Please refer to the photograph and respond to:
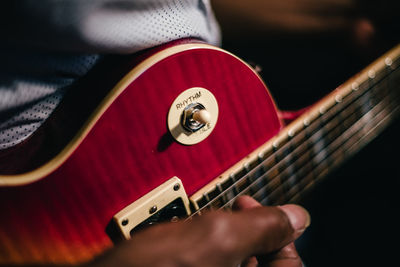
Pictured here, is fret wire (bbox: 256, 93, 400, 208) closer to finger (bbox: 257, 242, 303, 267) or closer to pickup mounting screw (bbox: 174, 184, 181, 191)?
finger (bbox: 257, 242, 303, 267)

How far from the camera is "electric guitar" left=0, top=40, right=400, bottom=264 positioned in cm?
38

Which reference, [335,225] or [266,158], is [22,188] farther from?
[335,225]

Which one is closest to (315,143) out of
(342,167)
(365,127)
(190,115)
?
(365,127)

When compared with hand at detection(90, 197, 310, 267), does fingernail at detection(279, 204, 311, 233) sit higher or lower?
lower

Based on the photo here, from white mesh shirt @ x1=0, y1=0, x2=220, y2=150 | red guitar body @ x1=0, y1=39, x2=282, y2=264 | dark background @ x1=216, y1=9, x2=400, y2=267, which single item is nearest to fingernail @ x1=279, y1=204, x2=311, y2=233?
red guitar body @ x1=0, y1=39, x2=282, y2=264

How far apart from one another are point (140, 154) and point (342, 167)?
2.45 ft

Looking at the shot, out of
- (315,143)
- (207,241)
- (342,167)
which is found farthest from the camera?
(342,167)

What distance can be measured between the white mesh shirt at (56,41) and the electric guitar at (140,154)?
2cm

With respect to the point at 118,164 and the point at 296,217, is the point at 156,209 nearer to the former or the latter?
the point at 118,164

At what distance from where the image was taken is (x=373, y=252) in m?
0.92

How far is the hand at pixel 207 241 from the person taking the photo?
0.94 ft

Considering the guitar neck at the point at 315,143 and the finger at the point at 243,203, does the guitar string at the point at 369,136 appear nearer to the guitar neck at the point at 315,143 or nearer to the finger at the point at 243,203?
the guitar neck at the point at 315,143

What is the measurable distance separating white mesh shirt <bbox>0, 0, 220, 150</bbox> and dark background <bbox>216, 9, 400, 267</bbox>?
1.82ft

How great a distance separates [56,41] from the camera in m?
0.36
